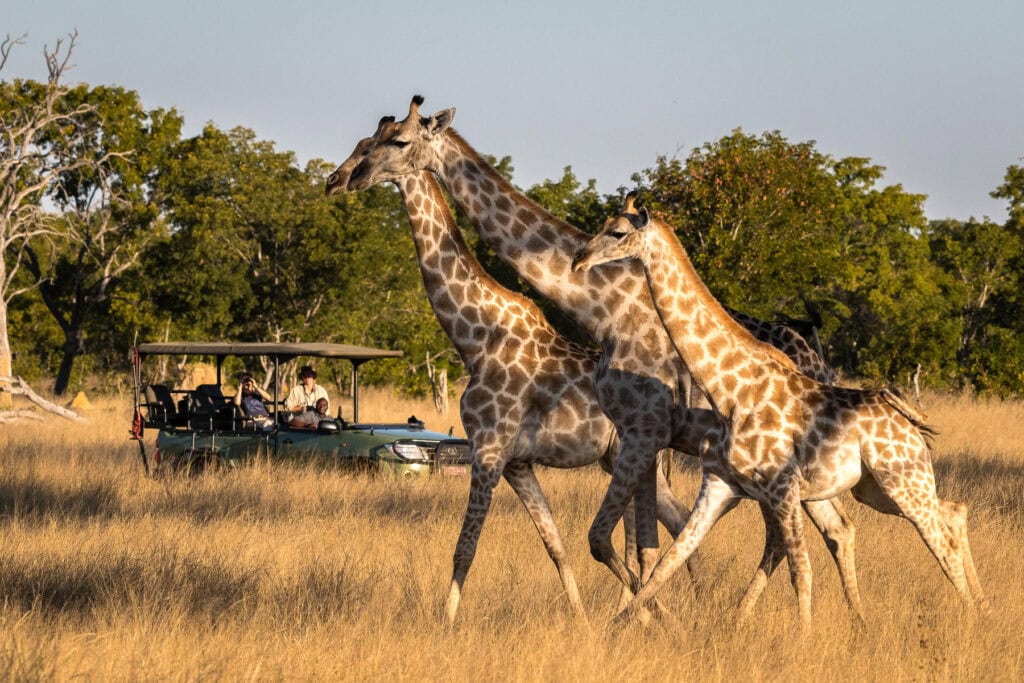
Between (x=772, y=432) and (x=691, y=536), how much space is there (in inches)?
27.5

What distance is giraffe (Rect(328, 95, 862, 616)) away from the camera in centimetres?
745

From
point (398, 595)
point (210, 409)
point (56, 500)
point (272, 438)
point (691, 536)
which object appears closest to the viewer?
point (691, 536)

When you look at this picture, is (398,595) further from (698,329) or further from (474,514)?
(698,329)

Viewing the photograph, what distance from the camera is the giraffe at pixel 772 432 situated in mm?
6828

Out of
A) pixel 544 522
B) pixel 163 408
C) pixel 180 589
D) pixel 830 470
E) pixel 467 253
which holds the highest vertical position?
pixel 467 253

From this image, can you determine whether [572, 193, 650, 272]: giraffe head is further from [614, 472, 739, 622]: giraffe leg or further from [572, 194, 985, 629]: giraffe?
[614, 472, 739, 622]: giraffe leg

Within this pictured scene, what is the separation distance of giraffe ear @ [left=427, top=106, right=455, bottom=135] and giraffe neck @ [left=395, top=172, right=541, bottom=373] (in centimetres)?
42

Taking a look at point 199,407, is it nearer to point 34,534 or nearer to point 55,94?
point 34,534

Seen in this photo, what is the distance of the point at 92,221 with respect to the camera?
38.3 metres

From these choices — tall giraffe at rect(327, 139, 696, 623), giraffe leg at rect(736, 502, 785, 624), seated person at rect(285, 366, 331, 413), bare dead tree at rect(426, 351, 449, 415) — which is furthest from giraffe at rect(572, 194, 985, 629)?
bare dead tree at rect(426, 351, 449, 415)

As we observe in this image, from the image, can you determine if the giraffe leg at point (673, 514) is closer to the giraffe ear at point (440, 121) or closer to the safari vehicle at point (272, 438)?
the giraffe ear at point (440, 121)

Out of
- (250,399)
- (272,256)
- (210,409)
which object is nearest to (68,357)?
(272,256)

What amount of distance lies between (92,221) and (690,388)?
3369 cm

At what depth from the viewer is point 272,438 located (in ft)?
46.7
